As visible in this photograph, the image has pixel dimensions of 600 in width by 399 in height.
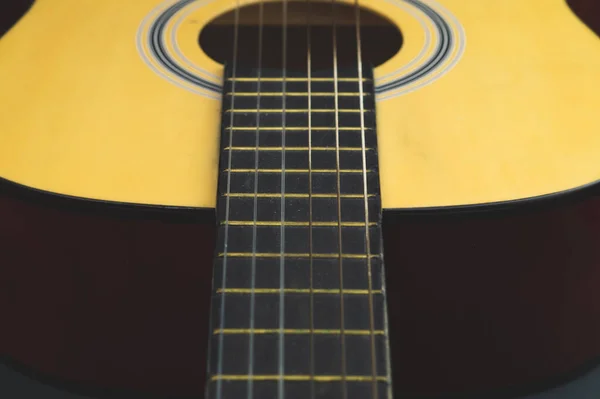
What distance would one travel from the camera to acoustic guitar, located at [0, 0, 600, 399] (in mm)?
608

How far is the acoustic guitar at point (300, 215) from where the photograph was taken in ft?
2.00

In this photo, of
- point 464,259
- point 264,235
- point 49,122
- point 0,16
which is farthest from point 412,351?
point 0,16

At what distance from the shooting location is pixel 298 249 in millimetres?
628

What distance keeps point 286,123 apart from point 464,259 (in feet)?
0.81

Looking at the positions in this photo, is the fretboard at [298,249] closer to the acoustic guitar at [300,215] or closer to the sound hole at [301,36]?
the acoustic guitar at [300,215]

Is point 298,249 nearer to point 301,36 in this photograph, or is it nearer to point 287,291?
point 287,291

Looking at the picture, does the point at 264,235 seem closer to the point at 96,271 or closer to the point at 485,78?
the point at 96,271

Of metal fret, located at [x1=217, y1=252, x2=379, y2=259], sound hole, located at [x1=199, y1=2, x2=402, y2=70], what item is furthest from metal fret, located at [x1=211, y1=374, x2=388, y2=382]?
sound hole, located at [x1=199, y1=2, x2=402, y2=70]

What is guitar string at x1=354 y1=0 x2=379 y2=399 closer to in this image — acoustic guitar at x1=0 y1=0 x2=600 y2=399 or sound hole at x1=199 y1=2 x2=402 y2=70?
acoustic guitar at x1=0 y1=0 x2=600 y2=399

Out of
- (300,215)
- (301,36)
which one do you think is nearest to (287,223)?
(300,215)

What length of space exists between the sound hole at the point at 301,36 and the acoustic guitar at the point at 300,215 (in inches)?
4.6

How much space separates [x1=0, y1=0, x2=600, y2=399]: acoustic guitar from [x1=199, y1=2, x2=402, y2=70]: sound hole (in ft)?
0.38

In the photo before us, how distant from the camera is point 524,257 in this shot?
686mm

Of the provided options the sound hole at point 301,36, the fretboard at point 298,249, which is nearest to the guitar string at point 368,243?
the fretboard at point 298,249
